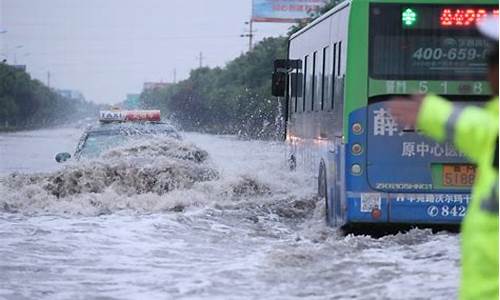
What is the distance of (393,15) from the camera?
9938 mm

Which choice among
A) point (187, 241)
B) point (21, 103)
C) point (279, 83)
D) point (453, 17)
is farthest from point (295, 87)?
point (21, 103)

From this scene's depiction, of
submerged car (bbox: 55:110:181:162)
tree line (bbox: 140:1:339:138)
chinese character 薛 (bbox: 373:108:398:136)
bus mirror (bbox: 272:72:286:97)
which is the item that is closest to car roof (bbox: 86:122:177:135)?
submerged car (bbox: 55:110:181:162)

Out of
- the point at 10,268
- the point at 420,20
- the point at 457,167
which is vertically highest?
the point at 420,20

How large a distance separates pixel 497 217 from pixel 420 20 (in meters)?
6.92

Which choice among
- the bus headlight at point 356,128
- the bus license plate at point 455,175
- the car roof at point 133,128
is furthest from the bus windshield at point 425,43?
the car roof at point 133,128

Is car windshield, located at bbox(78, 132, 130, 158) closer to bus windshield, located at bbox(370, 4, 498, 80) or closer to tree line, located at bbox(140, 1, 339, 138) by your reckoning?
bus windshield, located at bbox(370, 4, 498, 80)

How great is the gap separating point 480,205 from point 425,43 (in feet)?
22.5

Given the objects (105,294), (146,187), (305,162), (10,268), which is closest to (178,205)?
(146,187)

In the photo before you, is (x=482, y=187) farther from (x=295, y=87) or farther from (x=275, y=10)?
(x=275, y=10)

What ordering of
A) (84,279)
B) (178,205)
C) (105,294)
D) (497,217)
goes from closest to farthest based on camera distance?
(497,217), (105,294), (84,279), (178,205)

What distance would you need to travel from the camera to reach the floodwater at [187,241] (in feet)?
26.8

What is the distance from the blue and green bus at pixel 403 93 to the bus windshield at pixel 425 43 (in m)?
0.01

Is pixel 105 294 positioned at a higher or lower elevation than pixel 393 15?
lower

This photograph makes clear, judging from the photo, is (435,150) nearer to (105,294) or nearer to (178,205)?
(105,294)
